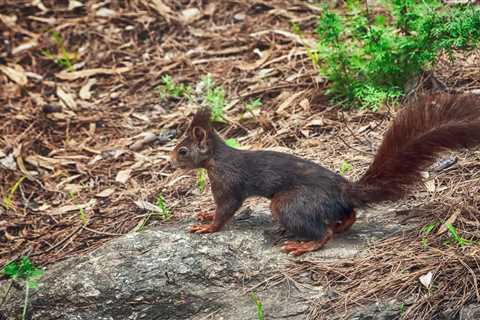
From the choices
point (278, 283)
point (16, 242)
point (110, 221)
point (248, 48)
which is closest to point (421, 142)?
point (278, 283)

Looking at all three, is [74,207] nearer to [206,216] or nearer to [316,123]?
[206,216]

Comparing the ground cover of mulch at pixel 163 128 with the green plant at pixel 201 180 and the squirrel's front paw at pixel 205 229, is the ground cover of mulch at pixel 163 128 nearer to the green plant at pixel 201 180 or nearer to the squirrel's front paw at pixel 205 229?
the green plant at pixel 201 180

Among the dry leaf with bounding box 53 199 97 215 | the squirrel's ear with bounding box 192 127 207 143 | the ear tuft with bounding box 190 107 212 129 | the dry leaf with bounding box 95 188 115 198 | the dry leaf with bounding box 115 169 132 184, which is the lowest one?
the dry leaf with bounding box 53 199 97 215

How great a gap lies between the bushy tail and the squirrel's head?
97cm

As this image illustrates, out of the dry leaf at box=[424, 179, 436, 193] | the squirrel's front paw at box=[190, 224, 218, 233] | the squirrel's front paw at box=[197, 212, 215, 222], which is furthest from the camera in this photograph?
the squirrel's front paw at box=[197, 212, 215, 222]

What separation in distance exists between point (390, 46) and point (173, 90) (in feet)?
6.94

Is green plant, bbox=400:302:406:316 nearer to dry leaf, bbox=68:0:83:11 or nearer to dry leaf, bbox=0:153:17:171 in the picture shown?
dry leaf, bbox=0:153:17:171

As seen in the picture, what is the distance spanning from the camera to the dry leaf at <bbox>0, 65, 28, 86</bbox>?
23.3ft

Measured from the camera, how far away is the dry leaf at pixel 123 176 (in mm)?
5660

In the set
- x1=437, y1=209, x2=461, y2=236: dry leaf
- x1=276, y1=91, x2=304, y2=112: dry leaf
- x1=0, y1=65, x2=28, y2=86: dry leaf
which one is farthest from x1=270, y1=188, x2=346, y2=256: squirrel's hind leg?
x1=0, y1=65, x2=28, y2=86: dry leaf

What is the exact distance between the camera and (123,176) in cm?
571

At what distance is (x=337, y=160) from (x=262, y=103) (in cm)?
131

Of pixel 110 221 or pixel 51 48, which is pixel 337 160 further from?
pixel 51 48

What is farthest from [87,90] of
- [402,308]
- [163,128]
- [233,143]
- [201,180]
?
[402,308]
